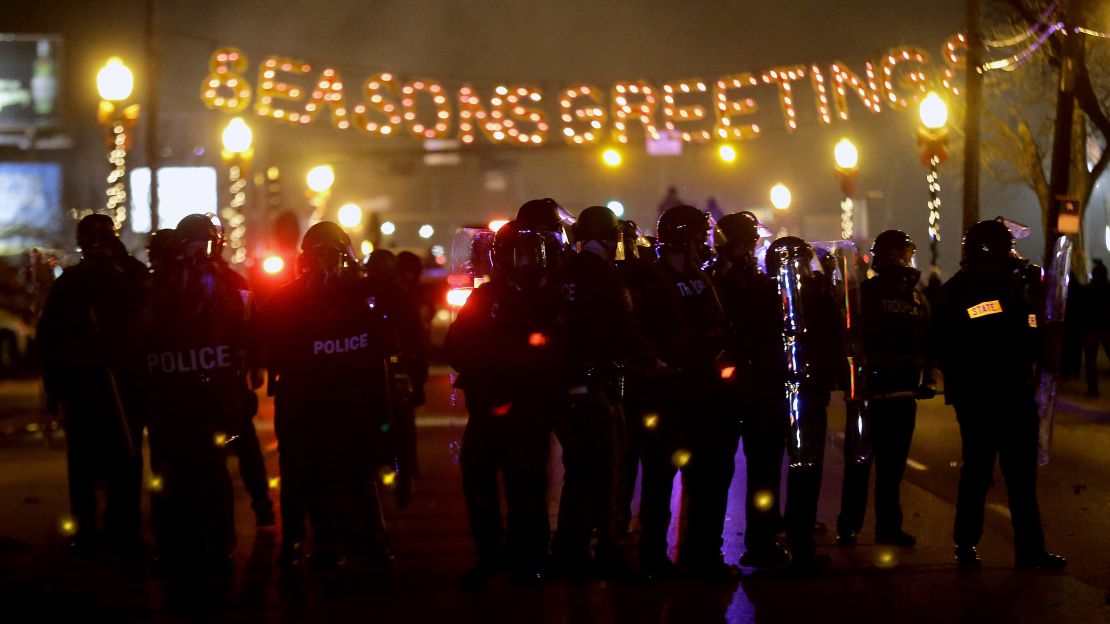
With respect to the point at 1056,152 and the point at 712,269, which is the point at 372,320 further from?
the point at 1056,152

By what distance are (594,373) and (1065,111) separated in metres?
12.3

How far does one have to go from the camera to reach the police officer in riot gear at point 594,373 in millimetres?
6754

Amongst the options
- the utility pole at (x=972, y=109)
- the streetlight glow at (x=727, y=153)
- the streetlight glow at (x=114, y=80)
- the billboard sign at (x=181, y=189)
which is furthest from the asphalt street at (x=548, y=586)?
the billboard sign at (x=181, y=189)

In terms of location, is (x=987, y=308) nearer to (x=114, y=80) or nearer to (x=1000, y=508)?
(x=1000, y=508)

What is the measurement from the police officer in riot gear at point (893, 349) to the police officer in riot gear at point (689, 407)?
1123mm

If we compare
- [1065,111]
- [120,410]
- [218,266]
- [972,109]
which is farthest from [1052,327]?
[972,109]

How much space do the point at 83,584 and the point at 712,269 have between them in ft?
12.5

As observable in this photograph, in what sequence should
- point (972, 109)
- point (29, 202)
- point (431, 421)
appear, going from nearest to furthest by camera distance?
1. point (431, 421)
2. point (972, 109)
3. point (29, 202)

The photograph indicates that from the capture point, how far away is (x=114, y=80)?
767 inches

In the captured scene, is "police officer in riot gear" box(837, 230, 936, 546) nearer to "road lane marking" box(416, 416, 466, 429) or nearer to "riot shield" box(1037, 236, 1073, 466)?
"riot shield" box(1037, 236, 1073, 466)

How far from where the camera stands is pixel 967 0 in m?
19.1

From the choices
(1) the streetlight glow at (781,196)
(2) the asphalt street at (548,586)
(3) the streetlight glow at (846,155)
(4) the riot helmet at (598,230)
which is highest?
(3) the streetlight glow at (846,155)

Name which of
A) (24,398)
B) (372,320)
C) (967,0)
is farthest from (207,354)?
(24,398)

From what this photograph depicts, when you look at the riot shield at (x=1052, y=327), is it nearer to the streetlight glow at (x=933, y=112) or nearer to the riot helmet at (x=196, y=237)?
the riot helmet at (x=196, y=237)
